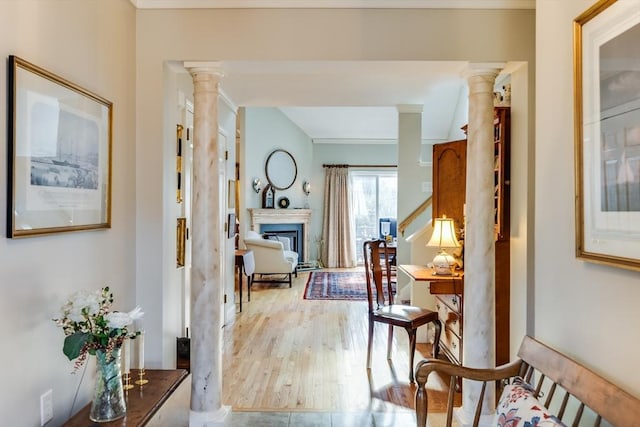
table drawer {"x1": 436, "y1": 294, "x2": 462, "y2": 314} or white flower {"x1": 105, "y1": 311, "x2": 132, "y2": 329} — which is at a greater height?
white flower {"x1": 105, "y1": 311, "x2": 132, "y2": 329}

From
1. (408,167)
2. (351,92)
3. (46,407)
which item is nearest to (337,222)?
(408,167)

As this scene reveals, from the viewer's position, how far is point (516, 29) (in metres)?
2.46

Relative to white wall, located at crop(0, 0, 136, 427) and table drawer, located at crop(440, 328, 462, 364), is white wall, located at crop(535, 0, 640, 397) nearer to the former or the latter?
table drawer, located at crop(440, 328, 462, 364)

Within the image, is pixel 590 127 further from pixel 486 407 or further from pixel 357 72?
pixel 486 407

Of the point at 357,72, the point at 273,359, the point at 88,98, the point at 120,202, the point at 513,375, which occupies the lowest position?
the point at 273,359

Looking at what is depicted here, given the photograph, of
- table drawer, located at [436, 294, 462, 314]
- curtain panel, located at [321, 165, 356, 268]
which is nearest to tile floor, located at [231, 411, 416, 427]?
table drawer, located at [436, 294, 462, 314]

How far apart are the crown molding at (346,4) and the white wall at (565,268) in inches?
33.4

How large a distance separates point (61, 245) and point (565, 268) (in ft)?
6.64

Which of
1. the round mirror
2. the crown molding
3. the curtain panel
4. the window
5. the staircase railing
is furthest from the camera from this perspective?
the window

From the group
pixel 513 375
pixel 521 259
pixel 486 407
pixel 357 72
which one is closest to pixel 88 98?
pixel 357 72

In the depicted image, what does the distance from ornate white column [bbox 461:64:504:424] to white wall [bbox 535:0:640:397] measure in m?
0.78

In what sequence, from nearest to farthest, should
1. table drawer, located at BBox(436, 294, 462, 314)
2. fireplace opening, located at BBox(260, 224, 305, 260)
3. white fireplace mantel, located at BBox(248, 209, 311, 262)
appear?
table drawer, located at BBox(436, 294, 462, 314)
white fireplace mantel, located at BBox(248, 209, 311, 262)
fireplace opening, located at BBox(260, 224, 305, 260)

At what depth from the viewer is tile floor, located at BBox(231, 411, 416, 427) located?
101 inches

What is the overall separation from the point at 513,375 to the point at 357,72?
6.37 ft
